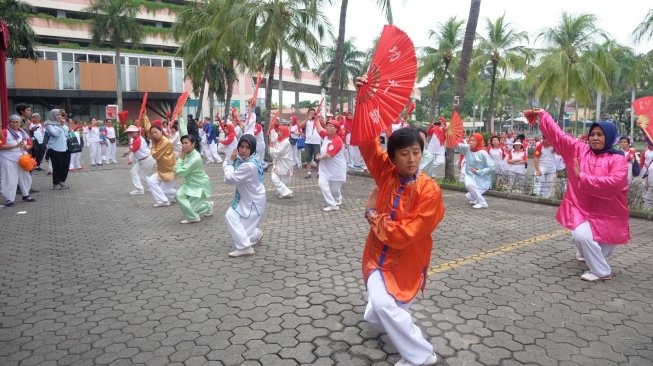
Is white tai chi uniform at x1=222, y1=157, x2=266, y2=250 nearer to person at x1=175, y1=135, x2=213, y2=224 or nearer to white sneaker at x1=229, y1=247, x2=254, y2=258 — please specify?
white sneaker at x1=229, y1=247, x2=254, y2=258

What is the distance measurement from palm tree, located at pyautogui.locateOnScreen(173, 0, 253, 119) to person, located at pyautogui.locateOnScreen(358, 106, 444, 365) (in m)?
14.5

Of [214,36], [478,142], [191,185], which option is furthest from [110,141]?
[478,142]

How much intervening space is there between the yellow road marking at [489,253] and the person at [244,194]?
222 centimetres

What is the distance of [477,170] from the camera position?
28.7ft

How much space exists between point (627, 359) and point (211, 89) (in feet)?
98.7

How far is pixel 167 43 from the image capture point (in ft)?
143

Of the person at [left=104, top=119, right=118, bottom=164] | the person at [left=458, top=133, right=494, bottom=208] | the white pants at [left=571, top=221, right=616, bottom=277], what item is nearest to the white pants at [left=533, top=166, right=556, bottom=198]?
the person at [left=458, top=133, right=494, bottom=208]

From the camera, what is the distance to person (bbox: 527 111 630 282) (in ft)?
15.4

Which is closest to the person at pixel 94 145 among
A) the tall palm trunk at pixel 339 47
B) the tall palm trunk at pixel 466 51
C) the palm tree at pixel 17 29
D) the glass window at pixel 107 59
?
the palm tree at pixel 17 29

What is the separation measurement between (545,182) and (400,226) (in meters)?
8.60

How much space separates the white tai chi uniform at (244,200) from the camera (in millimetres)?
5570

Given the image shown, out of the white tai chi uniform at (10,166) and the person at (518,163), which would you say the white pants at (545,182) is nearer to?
the person at (518,163)

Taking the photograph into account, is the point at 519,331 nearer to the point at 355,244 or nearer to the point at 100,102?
the point at 355,244

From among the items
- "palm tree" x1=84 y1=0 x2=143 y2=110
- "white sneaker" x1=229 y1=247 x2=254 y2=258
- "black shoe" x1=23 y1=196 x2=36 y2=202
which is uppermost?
"palm tree" x1=84 y1=0 x2=143 y2=110
